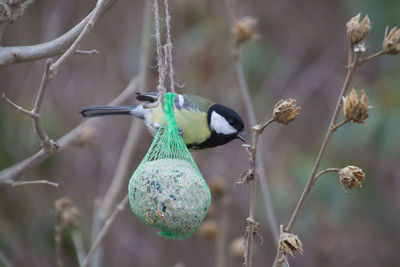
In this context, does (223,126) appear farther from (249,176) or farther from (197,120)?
(249,176)

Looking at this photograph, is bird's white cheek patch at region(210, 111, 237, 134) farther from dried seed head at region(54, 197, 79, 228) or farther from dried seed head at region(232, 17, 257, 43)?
dried seed head at region(54, 197, 79, 228)

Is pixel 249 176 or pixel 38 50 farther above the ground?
pixel 38 50

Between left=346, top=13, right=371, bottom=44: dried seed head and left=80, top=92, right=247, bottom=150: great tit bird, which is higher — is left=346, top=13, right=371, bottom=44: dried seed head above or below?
above

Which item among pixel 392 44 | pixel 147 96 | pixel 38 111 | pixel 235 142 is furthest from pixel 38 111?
pixel 235 142

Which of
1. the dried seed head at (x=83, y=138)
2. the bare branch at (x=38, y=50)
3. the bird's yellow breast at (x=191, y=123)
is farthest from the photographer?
the bird's yellow breast at (x=191, y=123)

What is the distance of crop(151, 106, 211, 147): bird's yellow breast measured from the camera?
2588 millimetres

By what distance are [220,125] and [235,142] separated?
87.8 inches

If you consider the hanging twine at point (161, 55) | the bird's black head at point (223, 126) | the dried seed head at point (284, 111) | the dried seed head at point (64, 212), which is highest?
the hanging twine at point (161, 55)

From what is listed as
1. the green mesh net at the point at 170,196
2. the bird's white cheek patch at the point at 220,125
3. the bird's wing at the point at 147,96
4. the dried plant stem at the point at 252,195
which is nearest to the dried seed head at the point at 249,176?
the dried plant stem at the point at 252,195

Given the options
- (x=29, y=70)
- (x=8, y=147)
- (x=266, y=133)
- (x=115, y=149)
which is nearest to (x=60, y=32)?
(x=29, y=70)

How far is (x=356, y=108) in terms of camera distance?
4.37ft

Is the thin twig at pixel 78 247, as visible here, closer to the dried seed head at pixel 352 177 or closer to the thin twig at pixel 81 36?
the thin twig at pixel 81 36

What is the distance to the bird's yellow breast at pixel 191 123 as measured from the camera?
102 inches

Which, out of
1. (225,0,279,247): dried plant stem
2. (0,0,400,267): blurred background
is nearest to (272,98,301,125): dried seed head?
(225,0,279,247): dried plant stem
